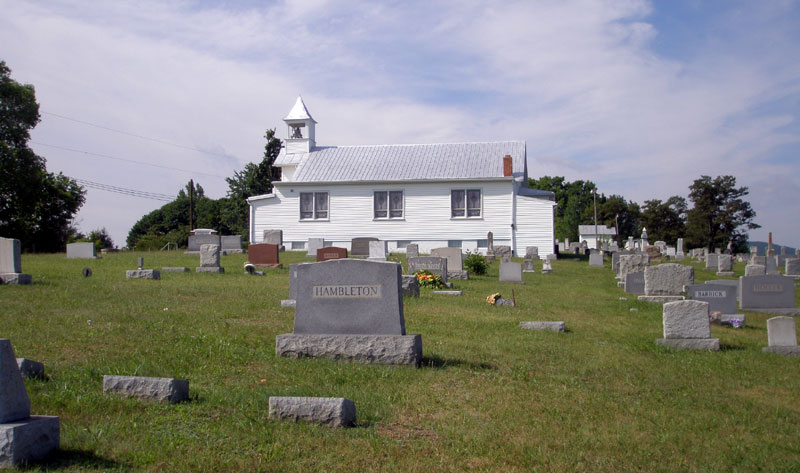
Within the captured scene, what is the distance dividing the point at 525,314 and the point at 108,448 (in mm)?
10044

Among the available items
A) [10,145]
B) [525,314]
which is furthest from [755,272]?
[10,145]

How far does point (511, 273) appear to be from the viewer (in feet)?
71.7

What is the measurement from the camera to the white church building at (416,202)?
3825cm

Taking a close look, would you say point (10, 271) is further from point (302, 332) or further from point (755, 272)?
point (755, 272)

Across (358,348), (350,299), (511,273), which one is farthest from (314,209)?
(358,348)

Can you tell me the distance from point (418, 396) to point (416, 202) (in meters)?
32.9

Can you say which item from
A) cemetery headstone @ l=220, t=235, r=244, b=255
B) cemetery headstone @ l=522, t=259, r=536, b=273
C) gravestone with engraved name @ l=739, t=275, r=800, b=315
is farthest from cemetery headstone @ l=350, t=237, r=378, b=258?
gravestone with engraved name @ l=739, t=275, r=800, b=315

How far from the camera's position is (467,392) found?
6906 mm

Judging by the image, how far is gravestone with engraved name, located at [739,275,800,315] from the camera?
1681cm

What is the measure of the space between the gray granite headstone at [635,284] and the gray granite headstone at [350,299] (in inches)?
525

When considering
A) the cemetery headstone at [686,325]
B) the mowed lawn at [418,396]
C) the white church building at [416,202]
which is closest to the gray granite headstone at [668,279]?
the mowed lawn at [418,396]

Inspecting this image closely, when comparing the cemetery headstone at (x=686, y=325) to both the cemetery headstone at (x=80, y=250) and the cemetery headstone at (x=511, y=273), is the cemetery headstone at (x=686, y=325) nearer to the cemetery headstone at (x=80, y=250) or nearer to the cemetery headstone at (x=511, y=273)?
the cemetery headstone at (x=511, y=273)

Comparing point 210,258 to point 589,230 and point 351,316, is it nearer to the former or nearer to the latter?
point 351,316

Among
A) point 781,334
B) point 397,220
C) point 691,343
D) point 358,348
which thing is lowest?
point 691,343
